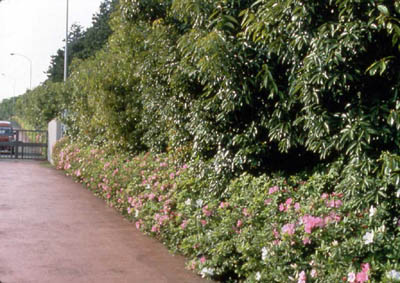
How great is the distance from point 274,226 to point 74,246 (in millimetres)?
3495

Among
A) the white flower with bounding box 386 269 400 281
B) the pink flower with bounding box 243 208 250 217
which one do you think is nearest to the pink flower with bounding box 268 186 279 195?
the pink flower with bounding box 243 208 250 217

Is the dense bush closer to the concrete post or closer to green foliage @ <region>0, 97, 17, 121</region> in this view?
the concrete post

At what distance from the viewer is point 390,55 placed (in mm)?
4246

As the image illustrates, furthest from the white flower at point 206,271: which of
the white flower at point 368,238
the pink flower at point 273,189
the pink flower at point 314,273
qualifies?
the white flower at point 368,238

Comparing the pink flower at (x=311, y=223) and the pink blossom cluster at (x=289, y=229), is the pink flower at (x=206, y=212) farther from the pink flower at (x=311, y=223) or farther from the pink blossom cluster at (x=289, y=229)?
the pink flower at (x=311, y=223)

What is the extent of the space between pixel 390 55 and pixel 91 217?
269 inches

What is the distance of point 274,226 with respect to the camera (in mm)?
4914

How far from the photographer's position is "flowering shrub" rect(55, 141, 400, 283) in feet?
13.0

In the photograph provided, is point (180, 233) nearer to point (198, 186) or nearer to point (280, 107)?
point (198, 186)

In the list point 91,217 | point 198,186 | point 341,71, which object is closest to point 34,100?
point 91,217

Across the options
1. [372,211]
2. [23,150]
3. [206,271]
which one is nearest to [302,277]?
[372,211]

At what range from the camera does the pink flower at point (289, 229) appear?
4.61 m

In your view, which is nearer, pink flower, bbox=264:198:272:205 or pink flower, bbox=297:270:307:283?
pink flower, bbox=297:270:307:283

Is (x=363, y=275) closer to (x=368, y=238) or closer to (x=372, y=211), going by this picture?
(x=368, y=238)
